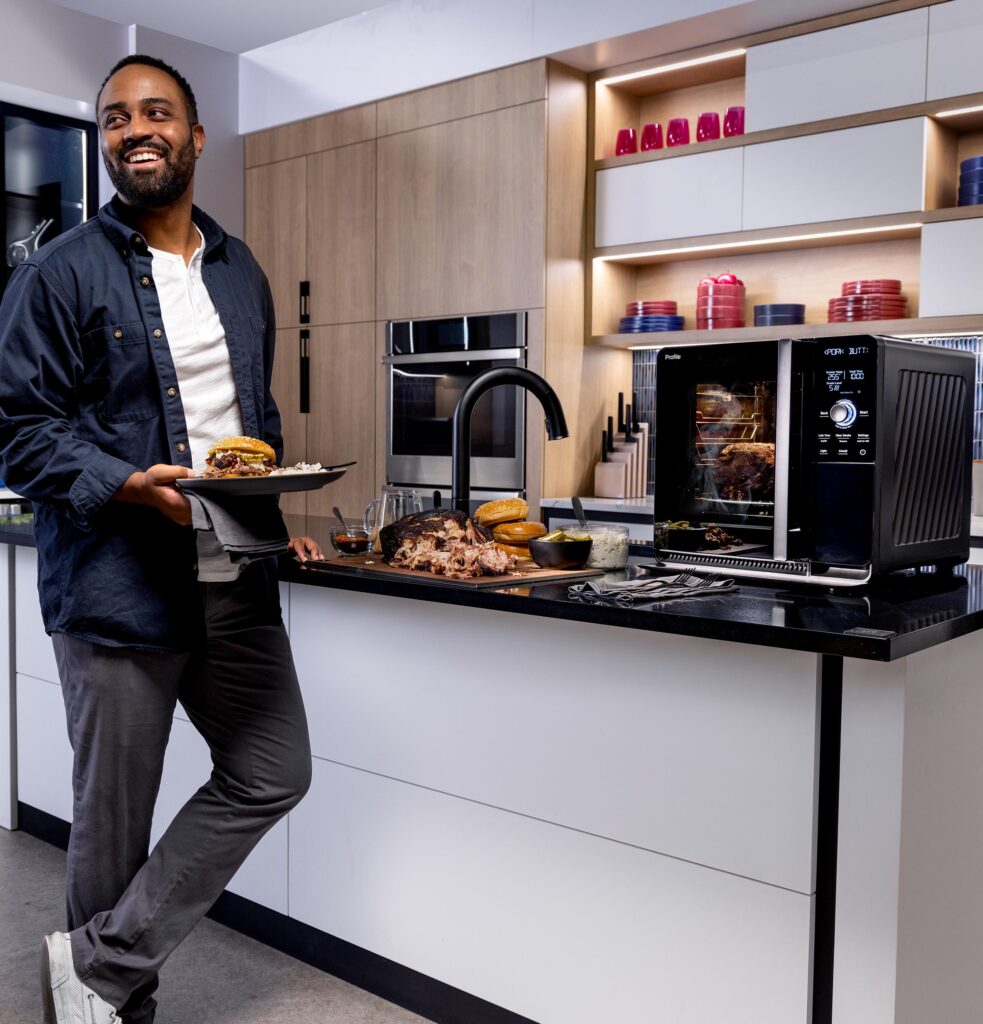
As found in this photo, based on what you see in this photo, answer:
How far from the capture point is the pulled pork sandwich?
5.36ft

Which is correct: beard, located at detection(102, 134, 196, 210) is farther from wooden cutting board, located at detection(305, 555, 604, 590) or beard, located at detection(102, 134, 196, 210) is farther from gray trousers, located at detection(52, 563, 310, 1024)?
wooden cutting board, located at detection(305, 555, 604, 590)

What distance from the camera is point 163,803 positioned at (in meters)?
2.57

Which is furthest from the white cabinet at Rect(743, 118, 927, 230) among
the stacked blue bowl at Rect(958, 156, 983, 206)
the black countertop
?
the black countertop

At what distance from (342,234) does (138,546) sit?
3413mm

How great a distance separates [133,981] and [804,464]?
1.40 metres

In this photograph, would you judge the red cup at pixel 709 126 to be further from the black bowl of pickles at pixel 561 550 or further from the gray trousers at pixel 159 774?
the gray trousers at pixel 159 774

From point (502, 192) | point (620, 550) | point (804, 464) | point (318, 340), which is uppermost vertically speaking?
point (502, 192)

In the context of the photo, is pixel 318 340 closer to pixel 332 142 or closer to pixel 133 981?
pixel 332 142

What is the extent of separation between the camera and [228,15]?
4.66 meters

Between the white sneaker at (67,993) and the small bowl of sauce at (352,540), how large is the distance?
85cm

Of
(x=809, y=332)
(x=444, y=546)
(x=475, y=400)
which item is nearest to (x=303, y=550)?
(x=444, y=546)

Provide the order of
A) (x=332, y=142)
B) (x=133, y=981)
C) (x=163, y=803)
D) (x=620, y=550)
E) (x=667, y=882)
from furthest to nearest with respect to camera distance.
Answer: (x=332, y=142) < (x=163, y=803) < (x=620, y=550) < (x=133, y=981) < (x=667, y=882)

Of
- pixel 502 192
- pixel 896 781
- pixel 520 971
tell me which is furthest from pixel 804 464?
pixel 502 192

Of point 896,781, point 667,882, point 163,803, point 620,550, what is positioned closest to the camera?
point 896,781
